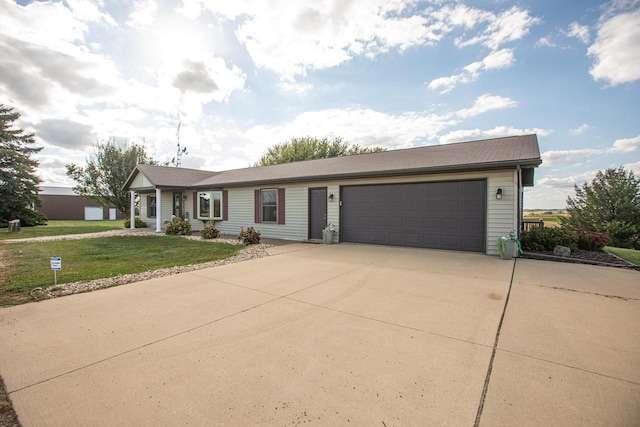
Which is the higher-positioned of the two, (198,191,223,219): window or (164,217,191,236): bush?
(198,191,223,219): window

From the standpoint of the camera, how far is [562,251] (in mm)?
7559

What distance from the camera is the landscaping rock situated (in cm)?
751

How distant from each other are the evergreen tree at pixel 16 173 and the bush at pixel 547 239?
27295mm

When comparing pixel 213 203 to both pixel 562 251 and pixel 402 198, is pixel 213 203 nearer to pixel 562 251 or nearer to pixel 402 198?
pixel 402 198

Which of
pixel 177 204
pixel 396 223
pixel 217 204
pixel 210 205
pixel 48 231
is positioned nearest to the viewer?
pixel 396 223

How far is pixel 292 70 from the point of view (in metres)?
11.5

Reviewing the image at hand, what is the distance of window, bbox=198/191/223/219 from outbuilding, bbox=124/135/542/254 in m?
0.07

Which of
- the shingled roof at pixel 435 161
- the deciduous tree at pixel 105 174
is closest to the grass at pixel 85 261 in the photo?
the shingled roof at pixel 435 161

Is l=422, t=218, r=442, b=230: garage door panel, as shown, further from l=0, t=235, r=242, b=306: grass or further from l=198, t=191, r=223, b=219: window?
l=198, t=191, r=223, b=219: window

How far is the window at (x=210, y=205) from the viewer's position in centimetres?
1427

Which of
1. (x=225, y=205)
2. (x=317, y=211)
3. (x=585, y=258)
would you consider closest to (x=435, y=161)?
(x=585, y=258)

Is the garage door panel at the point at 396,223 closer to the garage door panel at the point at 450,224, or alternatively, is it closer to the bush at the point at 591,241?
the garage door panel at the point at 450,224

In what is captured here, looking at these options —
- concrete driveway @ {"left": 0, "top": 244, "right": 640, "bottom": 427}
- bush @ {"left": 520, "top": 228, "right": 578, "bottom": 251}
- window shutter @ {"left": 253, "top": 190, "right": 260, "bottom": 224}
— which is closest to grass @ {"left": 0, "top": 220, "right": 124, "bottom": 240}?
window shutter @ {"left": 253, "top": 190, "right": 260, "bottom": 224}

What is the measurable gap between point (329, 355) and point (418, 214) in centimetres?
713
